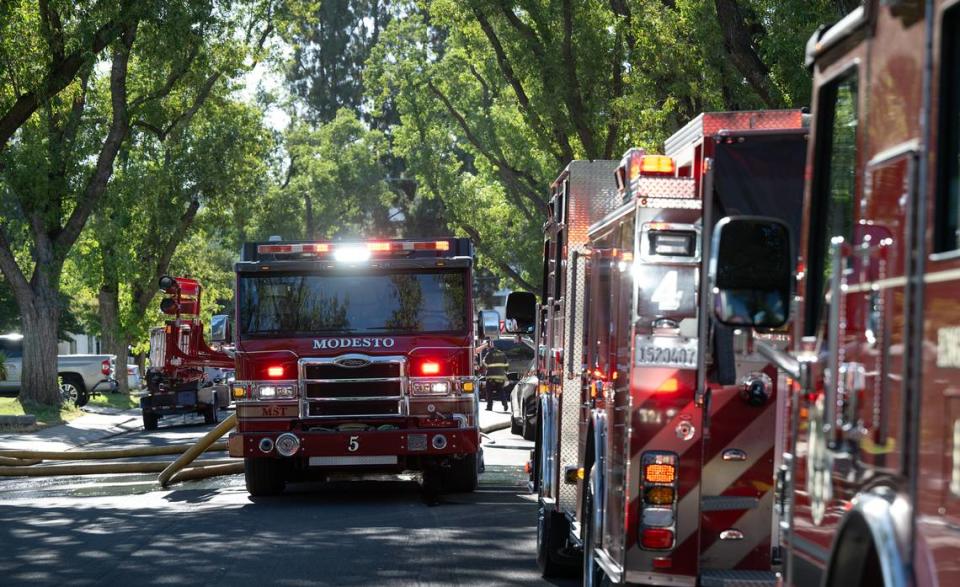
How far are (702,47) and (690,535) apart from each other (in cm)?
1539

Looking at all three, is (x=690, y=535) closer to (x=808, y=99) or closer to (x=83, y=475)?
(x=808, y=99)

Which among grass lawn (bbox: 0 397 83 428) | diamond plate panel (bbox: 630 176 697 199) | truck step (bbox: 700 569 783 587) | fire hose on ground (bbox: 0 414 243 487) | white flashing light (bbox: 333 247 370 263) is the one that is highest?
diamond plate panel (bbox: 630 176 697 199)

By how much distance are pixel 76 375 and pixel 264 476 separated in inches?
1016

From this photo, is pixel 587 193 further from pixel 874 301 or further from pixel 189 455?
pixel 189 455

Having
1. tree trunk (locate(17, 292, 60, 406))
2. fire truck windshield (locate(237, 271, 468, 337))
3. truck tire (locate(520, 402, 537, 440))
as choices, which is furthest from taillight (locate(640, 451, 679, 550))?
tree trunk (locate(17, 292, 60, 406))

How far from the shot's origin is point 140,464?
63.5ft

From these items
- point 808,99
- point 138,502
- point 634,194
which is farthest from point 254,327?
point 634,194

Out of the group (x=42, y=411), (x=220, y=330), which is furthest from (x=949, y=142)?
(x=42, y=411)

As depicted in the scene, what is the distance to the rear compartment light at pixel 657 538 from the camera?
733 centimetres

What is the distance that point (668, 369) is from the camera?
739 centimetres

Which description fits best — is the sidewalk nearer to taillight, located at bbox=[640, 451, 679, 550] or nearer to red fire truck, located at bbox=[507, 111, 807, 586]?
red fire truck, located at bbox=[507, 111, 807, 586]

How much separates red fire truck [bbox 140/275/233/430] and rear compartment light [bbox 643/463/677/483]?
23.4 meters

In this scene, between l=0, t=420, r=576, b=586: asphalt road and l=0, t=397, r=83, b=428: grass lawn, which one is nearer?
l=0, t=420, r=576, b=586: asphalt road

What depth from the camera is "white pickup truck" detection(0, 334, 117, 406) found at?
40.8m
